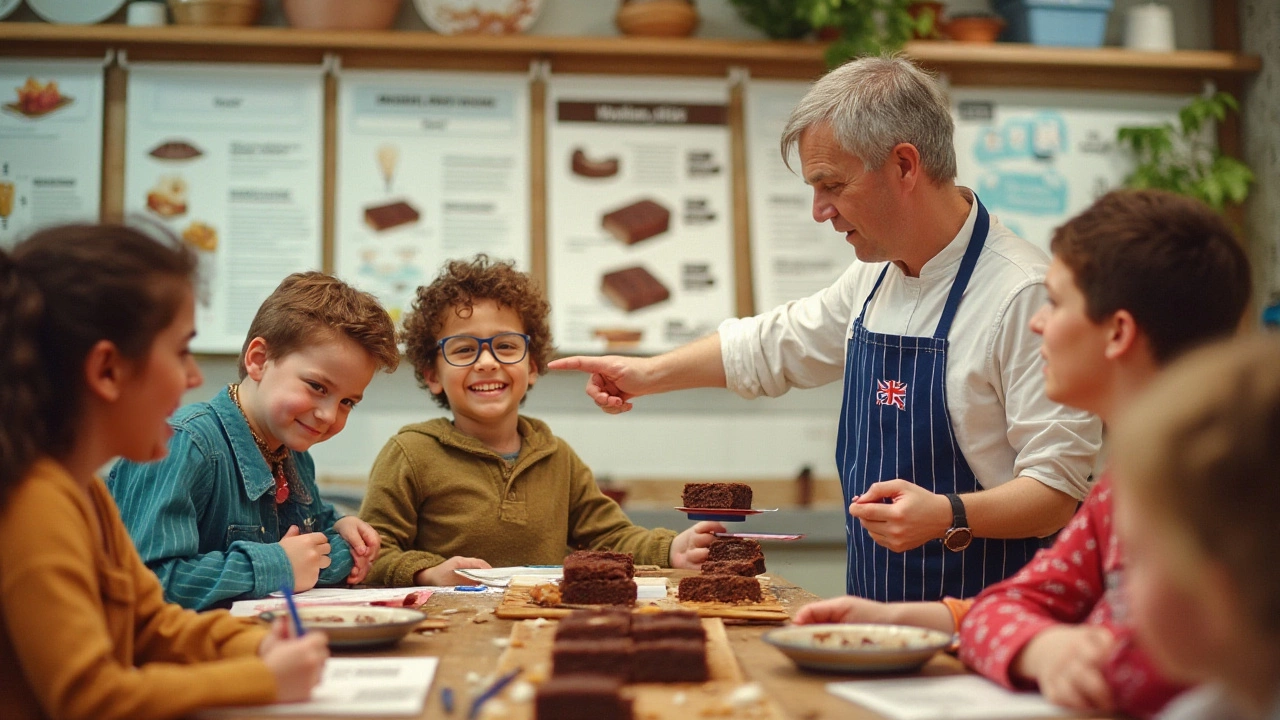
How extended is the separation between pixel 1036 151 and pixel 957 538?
126 inches

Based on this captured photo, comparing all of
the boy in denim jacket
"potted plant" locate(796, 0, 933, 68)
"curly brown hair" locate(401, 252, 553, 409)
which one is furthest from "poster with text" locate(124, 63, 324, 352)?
"potted plant" locate(796, 0, 933, 68)

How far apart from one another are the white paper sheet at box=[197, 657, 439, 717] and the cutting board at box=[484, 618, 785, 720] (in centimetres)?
11

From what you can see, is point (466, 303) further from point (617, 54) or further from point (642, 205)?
point (617, 54)

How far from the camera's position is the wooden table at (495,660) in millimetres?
1426

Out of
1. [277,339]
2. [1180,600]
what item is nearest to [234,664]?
[1180,600]

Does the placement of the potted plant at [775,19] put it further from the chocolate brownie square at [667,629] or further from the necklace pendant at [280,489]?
the chocolate brownie square at [667,629]

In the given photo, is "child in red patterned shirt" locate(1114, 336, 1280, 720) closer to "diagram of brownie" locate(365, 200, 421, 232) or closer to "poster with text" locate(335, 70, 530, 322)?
"poster with text" locate(335, 70, 530, 322)

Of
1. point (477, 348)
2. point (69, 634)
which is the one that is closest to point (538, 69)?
point (477, 348)

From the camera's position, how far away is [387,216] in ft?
15.6

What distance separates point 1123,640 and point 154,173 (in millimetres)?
4325

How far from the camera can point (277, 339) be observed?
8.57 feet

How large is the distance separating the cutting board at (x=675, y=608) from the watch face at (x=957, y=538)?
1.20 ft

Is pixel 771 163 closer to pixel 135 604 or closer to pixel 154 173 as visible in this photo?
pixel 154 173

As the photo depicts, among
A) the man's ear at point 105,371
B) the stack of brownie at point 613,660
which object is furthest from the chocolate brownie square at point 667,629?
the man's ear at point 105,371
